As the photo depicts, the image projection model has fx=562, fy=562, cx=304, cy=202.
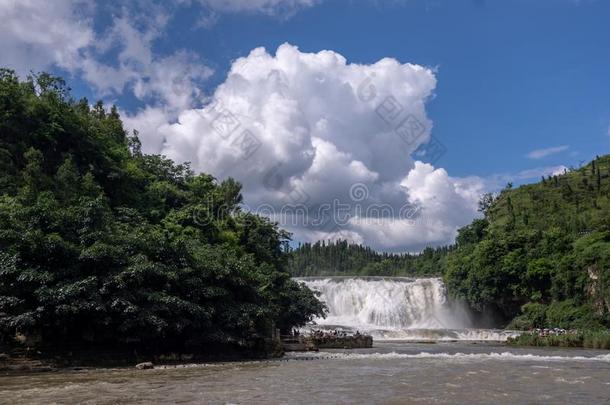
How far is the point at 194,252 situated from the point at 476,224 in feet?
163

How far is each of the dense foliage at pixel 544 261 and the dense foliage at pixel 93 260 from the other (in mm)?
24738

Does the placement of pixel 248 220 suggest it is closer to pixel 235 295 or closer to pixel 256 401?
pixel 235 295

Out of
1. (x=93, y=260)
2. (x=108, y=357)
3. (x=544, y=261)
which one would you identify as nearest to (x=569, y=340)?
(x=544, y=261)

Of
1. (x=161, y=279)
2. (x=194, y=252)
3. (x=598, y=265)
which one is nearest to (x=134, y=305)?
(x=161, y=279)

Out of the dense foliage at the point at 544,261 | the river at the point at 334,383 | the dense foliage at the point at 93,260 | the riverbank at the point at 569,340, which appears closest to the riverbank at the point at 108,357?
the dense foliage at the point at 93,260

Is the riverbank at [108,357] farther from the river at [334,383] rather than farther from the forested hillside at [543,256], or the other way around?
the forested hillside at [543,256]

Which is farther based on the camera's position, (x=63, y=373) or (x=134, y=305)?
(x=134, y=305)

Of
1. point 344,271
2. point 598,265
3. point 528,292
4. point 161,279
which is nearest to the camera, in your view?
point 161,279

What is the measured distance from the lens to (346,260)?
131125mm

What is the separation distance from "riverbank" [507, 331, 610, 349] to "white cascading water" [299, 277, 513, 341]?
1725cm

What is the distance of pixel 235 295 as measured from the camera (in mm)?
23016

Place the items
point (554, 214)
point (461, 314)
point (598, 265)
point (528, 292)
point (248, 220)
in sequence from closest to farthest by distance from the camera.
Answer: point (248, 220) → point (598, 265) → point (528, 292) → point (461, 314) → point (554, 214)

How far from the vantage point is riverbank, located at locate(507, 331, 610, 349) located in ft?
101

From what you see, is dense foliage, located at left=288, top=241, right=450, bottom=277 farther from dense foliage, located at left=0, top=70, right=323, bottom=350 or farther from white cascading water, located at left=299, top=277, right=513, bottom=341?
dense foliage, located at left=0, top=70, right=323, bottom=350
